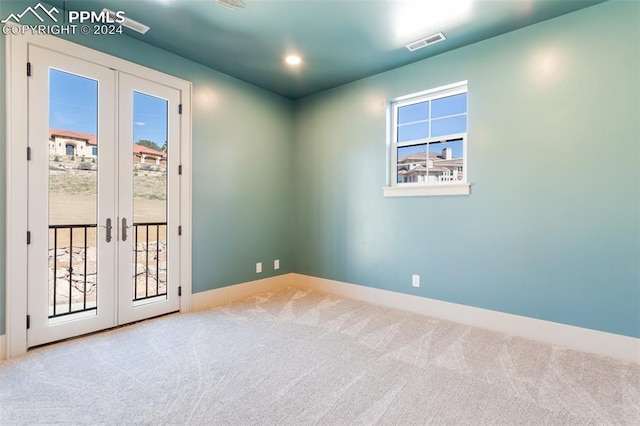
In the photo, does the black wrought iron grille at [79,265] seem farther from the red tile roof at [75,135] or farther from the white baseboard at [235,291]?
the red tile roof at [75,135]

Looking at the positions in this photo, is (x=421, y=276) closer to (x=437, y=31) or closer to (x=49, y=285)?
(x=437, y=31)

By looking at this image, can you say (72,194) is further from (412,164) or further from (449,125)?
(449,125)

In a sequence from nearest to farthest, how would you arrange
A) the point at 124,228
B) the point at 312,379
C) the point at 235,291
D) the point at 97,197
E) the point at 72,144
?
1. the point at 312,379
2. the point at 72,144
3. the point at 97,197
4. the point at 124,228
5. the point at 235,291

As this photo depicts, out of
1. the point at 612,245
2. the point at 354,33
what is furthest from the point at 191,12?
the point at 612,245

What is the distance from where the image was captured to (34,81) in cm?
250

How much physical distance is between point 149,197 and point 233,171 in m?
1.06

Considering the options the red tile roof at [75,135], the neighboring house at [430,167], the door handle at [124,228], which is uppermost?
the red tile roof at [75,135]

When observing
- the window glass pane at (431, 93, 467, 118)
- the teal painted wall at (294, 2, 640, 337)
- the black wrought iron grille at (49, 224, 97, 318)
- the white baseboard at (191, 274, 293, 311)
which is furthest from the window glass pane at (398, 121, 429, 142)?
the black wrought iron grille at (49, 224, 97, 318)

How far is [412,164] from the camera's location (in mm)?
3645

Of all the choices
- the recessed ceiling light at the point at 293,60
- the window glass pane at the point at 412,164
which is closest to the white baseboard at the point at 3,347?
the recessed ceiling light at the point at 293,60

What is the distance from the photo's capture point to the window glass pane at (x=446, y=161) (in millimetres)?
3291

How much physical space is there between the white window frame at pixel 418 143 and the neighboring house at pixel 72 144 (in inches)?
119

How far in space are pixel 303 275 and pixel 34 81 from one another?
3.54 metres

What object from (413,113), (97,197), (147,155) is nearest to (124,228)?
(97,197)
